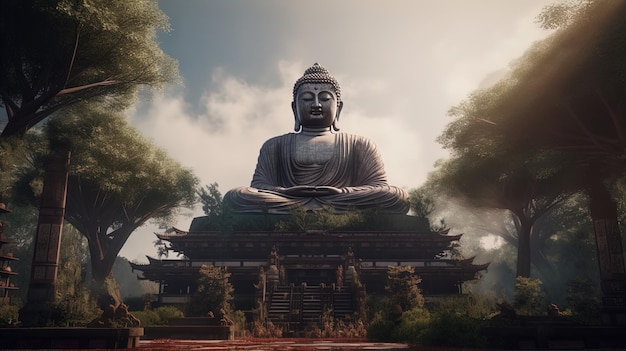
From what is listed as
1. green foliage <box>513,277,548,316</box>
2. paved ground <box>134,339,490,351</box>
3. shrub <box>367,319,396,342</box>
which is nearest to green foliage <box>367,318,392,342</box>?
shrub <box>367,319,396,342</box>

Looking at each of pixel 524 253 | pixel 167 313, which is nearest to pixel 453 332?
pixel 167 313

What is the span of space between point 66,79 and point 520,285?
13.8m

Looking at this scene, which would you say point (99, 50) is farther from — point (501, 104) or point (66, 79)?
point (501, 104)

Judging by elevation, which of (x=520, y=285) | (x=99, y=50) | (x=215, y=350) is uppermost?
(x=99, y=50)

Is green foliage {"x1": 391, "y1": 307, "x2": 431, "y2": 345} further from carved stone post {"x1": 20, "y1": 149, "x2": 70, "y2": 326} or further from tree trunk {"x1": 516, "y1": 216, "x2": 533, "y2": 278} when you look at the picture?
tree trunk {"x1": 516, "y1": 216, "x2": 533, "y2": 278}

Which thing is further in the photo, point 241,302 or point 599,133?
point 241,302

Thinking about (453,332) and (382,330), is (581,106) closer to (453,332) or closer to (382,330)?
(453,332)

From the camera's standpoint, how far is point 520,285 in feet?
46.1

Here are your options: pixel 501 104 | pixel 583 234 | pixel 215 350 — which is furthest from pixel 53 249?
pixel 583 234

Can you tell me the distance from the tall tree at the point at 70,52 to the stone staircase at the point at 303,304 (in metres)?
8.57

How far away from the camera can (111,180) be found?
21.8 meters

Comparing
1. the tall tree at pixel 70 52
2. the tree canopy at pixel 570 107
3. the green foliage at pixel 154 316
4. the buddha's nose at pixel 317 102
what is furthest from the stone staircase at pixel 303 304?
the buddha's nose at pixel 317 102

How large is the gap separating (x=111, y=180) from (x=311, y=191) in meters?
9.68

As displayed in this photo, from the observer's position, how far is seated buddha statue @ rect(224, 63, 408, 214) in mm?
25672
